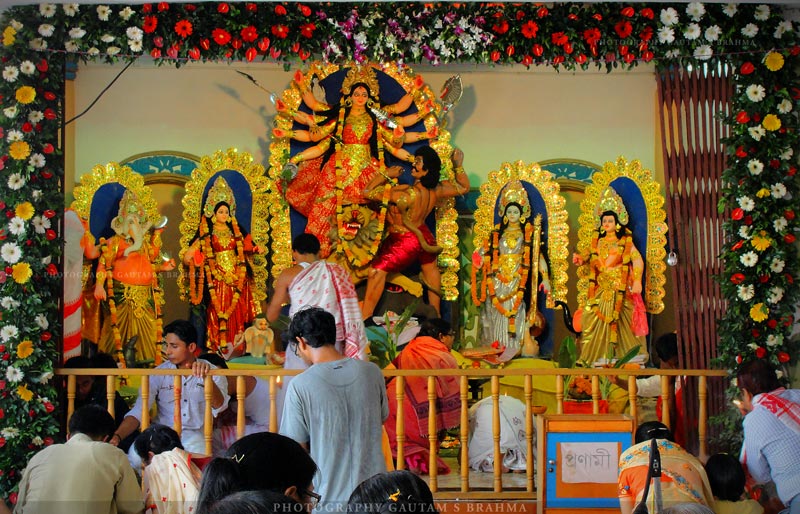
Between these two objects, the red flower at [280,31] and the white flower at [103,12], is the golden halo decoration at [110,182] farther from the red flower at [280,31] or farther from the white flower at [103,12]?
the red flower at [280,31]

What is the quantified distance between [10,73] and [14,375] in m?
2.01

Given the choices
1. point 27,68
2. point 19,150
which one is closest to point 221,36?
point 27,68

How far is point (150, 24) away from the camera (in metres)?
7.26

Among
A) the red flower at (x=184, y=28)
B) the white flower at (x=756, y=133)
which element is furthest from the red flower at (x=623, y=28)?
the red flower at (x=184, y=28)

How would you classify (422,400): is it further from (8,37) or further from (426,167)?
(8,37)

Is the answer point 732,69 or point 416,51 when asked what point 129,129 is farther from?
point 732,69

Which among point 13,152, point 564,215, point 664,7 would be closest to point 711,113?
point 664,7

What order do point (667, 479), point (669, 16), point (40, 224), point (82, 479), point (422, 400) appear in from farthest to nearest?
point (422, 400) < point (669, 16) < point (40, 224) < point (82, 479) < point (667, 479)

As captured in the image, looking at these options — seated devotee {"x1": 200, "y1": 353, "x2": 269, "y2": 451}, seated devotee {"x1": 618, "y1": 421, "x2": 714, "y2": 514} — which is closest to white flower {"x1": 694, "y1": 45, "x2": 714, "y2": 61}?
seated devotee {"x1": 618, "y1": 421, "x2": 714, "y2": 514}

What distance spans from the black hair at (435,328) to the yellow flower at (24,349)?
10.2 feet

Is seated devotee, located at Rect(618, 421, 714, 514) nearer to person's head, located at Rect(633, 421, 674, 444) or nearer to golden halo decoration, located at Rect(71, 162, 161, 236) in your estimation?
person's head, located at Rect(633, 421, 674, 444)

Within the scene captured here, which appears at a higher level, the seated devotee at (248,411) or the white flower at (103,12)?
the white flower at (103,12)

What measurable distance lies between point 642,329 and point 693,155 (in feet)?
6.51

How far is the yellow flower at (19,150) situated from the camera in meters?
7.00
